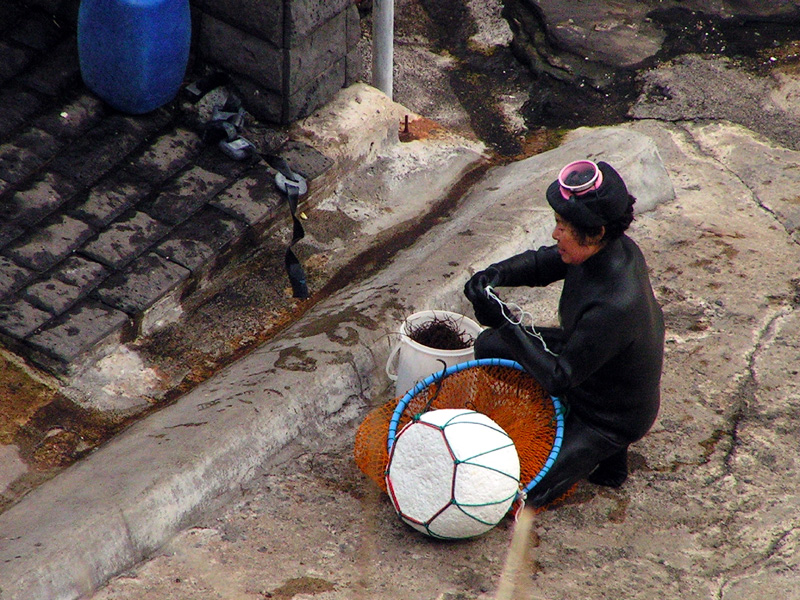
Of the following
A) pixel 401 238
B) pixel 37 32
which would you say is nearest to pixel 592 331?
pixel 401 238

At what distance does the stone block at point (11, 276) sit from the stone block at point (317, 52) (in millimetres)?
1829

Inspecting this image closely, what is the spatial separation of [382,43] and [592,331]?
3304mm

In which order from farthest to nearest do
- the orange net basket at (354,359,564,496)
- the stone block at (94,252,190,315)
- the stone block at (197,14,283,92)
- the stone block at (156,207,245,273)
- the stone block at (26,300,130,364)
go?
the stone block at (197,14,283,92), the stone block at (156,207,245,273), the stone block at (94,252,190,315), the stone block at (26,300,130,364), the orange net basket at (354,359,564,496)

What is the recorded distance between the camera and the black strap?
487 cm

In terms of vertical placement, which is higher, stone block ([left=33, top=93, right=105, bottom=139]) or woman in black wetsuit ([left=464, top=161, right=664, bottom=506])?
woman in black wetsuit ([left=464, top=161, right=664, bottom=506])

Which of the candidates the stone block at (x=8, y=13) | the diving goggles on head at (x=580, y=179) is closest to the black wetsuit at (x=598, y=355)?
the diving goggles on head at (x=580, y=179)

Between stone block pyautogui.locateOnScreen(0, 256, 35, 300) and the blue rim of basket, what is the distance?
6.56 ft

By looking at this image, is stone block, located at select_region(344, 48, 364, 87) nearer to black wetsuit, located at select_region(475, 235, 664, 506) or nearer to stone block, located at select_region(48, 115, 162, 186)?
stone block, located at select_region(48, 115, 162, 186)

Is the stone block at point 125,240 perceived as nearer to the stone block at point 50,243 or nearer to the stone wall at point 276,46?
the stone block at point 50,243

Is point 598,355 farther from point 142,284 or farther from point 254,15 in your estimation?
point 254,15

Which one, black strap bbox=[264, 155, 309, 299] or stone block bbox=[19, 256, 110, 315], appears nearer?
stone block bbox=[19, 256, 110, 315]

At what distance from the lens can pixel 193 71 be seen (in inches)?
219

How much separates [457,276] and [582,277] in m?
1.31

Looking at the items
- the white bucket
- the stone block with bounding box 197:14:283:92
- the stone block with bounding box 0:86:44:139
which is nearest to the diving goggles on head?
the white bucket
